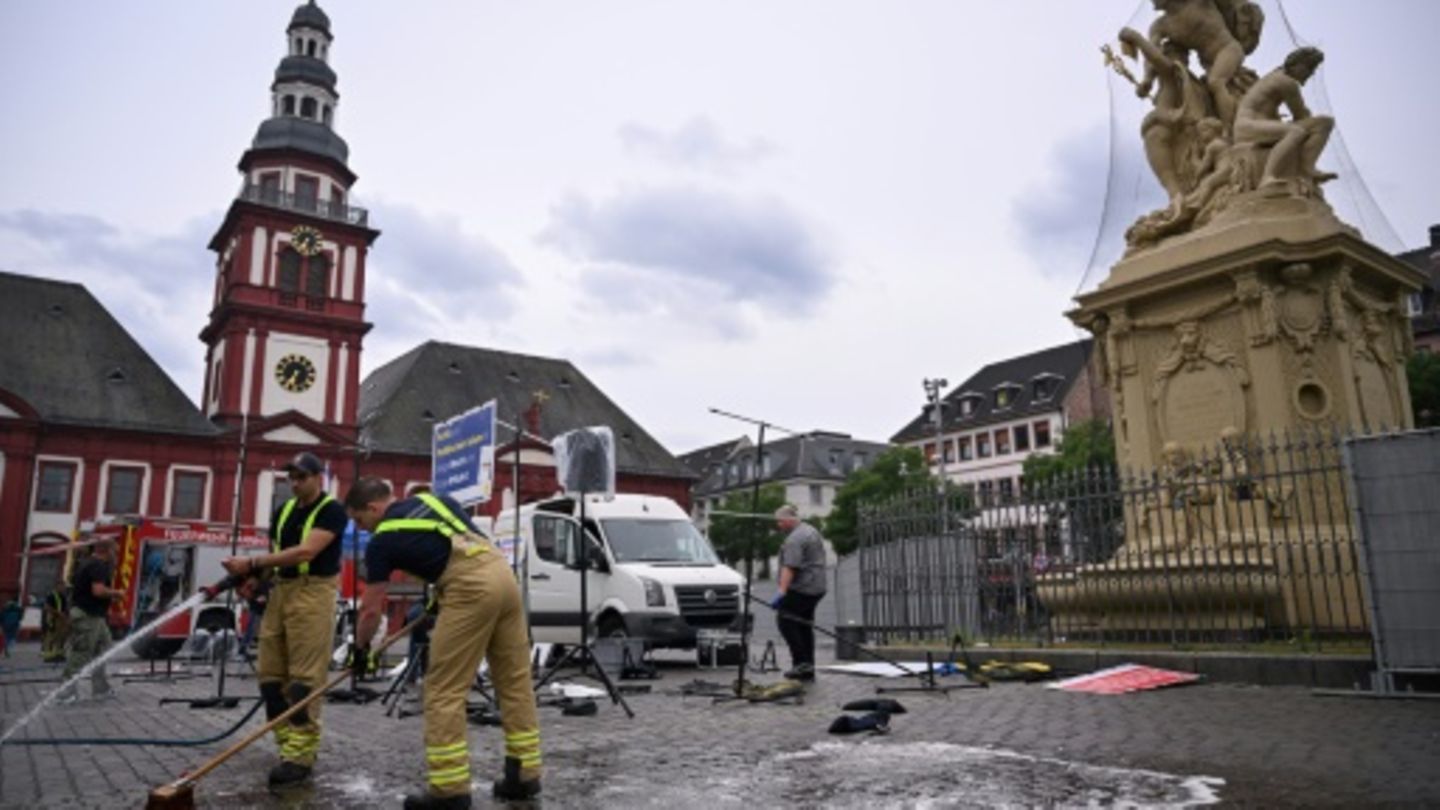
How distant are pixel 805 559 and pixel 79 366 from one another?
1735 inches

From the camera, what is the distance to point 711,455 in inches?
3703

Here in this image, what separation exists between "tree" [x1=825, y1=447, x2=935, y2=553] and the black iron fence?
42076mm

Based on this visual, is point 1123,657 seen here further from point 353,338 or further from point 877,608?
point 353,338

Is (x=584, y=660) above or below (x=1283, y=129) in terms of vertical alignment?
below

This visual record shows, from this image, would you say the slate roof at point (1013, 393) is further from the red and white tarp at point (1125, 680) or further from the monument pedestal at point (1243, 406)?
the red and white tarp at point (1125, 680)

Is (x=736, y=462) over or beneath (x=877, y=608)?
over

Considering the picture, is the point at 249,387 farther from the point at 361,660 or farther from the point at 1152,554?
the point at 361,660

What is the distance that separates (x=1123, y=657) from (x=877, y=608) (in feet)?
15.6

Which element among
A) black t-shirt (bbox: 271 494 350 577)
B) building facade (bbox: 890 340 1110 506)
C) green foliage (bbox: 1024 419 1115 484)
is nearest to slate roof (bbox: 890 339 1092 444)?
building facade (bbox: 890 340 1110 506)

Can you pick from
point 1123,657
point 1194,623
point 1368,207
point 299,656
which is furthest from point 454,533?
point 1368,207

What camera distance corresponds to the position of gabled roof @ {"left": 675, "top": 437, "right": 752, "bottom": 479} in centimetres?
8806

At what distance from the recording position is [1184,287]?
39.6 feet

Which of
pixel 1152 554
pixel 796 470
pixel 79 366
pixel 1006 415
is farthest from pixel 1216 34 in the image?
pixel 796 470

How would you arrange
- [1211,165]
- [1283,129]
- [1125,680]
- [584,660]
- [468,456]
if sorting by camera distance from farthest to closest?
1. [468,456]
2. [1211,165]
3. [1283,129]
4. [584,660]
5. [1125,680]
